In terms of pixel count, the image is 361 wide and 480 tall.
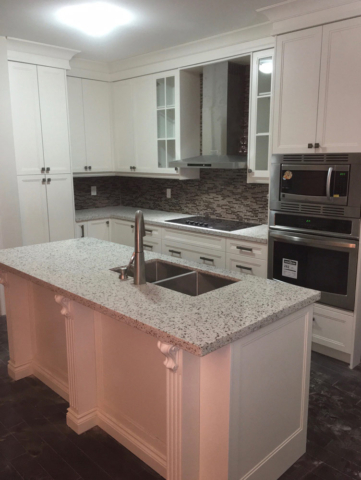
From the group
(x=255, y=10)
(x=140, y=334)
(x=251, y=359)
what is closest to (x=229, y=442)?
(x=251, y=359)

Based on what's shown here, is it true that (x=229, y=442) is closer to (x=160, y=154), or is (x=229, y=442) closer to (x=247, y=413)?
(x=247, y=413)

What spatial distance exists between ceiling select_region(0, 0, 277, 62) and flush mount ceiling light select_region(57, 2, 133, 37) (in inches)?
2.8

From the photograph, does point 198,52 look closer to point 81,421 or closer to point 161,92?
point 161,92

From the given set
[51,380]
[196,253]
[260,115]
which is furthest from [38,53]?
[51,380]

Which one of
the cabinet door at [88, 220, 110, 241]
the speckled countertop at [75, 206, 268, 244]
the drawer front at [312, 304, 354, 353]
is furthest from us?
the cabinet door at [88, 220, 110, 241]

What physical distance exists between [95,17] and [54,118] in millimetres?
1308

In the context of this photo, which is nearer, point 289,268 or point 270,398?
Result: point 270,398

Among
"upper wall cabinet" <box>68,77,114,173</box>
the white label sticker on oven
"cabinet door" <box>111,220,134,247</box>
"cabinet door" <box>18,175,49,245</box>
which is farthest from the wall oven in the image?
"upper wall cabinet" <box>68,77,114,173</box>

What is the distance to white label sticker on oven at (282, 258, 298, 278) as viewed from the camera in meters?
3.16

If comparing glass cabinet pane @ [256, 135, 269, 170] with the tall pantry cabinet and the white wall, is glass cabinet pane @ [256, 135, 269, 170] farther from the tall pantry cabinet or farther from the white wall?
the white wall

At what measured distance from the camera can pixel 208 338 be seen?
1.42m

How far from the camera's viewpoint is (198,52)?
12.6ft

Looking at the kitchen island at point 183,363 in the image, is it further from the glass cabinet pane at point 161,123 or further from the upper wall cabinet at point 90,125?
the upper wall cabinet at point 90,125

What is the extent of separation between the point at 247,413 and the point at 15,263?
1.58m
